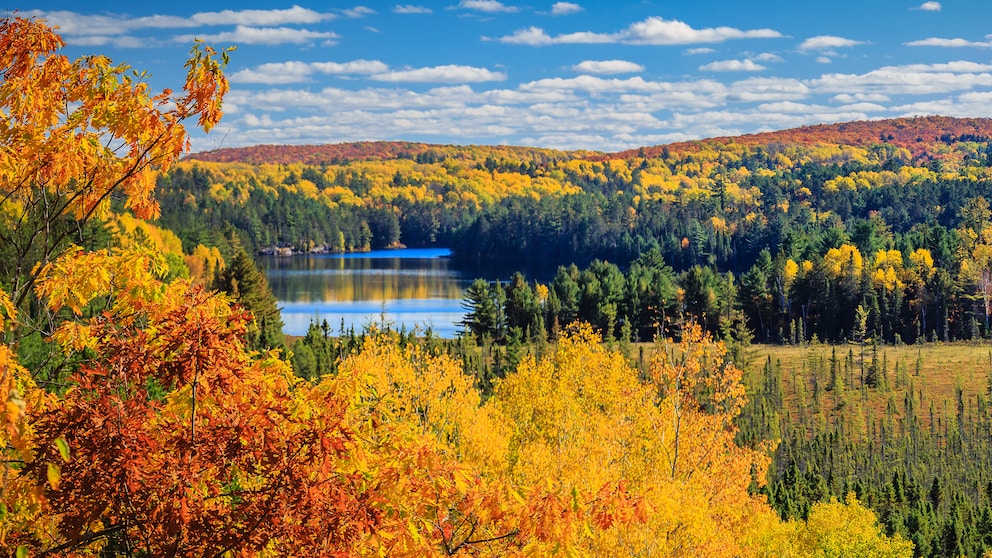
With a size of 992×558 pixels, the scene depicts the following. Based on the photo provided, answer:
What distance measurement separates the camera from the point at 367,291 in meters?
111

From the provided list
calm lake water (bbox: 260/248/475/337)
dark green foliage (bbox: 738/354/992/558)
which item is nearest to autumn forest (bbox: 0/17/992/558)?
dark green foliage (bbox: 738/354/992/558)

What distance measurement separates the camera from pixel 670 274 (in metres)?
105

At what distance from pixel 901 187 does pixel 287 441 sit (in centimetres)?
18232

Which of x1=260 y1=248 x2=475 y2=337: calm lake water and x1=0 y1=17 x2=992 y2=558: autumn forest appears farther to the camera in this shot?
x1=260 y1=248 x2=475 y2=337: calm lake water

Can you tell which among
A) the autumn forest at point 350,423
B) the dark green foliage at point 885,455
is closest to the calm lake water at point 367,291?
the autumn forest at point 350,423

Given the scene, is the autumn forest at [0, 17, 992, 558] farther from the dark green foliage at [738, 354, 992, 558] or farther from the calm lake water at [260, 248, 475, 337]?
the calm lake water at [260, 248, 475, 337]

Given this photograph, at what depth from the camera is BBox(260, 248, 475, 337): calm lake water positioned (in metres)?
84.8

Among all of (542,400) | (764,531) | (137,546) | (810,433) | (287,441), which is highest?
(287,441)

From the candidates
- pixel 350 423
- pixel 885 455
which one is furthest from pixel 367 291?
pixel 350 423

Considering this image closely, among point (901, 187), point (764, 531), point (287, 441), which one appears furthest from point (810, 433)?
point (901, 187)

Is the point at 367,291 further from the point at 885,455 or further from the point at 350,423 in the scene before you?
the point at 350,423

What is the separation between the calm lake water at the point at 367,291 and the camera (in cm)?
8481

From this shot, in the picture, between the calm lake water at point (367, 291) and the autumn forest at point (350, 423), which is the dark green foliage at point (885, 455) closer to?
the autumn forest at point (350, 423)

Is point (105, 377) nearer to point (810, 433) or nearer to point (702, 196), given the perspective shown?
point (810, 433)
